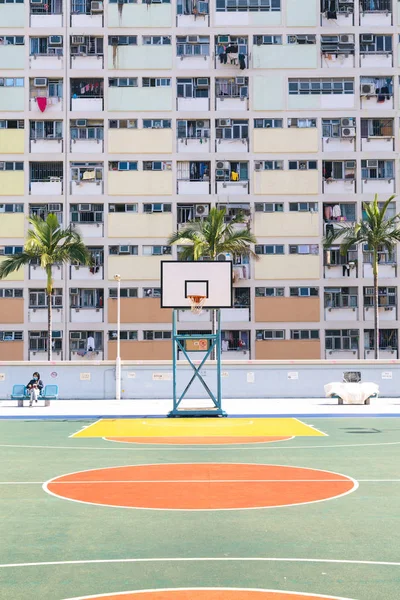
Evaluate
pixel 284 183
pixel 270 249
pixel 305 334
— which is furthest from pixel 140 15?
pixel 305 334

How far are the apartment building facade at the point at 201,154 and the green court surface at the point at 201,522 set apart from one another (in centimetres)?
4062

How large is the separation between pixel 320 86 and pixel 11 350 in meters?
28.1

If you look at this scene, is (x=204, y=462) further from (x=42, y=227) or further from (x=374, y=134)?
(x=374, y=134)

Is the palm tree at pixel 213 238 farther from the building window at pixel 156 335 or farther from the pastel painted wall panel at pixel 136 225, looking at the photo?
the building window at pixel 156 335

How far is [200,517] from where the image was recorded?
38.7ft

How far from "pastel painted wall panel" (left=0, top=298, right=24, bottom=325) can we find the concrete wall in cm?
1700

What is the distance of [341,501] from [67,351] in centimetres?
4871

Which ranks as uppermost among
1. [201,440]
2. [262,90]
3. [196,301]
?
[262,90]

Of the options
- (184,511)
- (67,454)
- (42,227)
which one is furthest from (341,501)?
(42,227)

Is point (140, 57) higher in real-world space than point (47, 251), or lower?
higher

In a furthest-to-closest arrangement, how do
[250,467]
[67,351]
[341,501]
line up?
[67,351] → [250,467] → [341,501]

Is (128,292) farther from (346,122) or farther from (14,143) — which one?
(346,122)

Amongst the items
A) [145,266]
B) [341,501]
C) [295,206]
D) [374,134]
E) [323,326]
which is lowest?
[341,501]

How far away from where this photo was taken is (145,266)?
201ft
